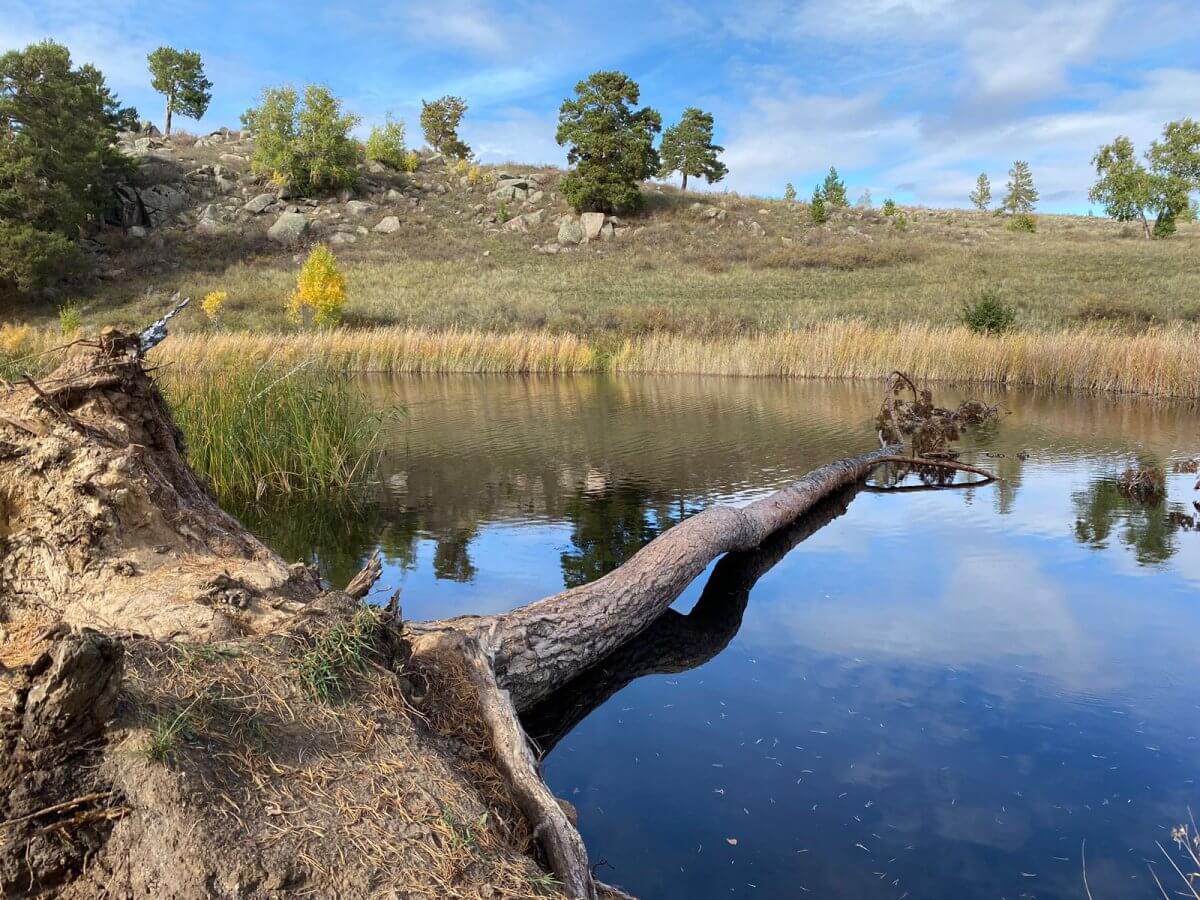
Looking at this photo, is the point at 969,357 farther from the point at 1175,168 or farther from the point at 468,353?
the point at 1175,168

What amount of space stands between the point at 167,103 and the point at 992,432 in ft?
→ 214

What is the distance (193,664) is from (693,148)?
192 ft

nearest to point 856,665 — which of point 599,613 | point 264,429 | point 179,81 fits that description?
point 599,613

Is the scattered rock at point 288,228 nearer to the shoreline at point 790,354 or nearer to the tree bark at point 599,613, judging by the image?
the shoreline at point 790,354

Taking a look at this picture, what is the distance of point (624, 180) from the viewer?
152 ft

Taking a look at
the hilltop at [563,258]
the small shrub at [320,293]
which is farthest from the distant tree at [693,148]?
the small shrub at [320,293]

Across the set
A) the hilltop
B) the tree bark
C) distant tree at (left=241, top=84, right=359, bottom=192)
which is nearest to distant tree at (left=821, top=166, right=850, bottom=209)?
the hilltop

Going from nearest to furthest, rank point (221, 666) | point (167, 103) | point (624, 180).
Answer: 1. point (221, 666)
2. point (624, 180)
3. point (167, 103)

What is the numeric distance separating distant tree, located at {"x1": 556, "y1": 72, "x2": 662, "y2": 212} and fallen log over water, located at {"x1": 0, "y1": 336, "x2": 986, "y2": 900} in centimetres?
4371

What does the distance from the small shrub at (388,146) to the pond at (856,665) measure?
4684 centimetres

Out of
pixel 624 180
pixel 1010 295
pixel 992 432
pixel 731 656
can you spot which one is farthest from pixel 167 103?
pixel 731 656

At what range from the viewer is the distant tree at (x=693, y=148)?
56781 millimetres

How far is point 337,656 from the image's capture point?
8.91 ft

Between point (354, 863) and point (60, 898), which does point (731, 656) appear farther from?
point (60, 898)
